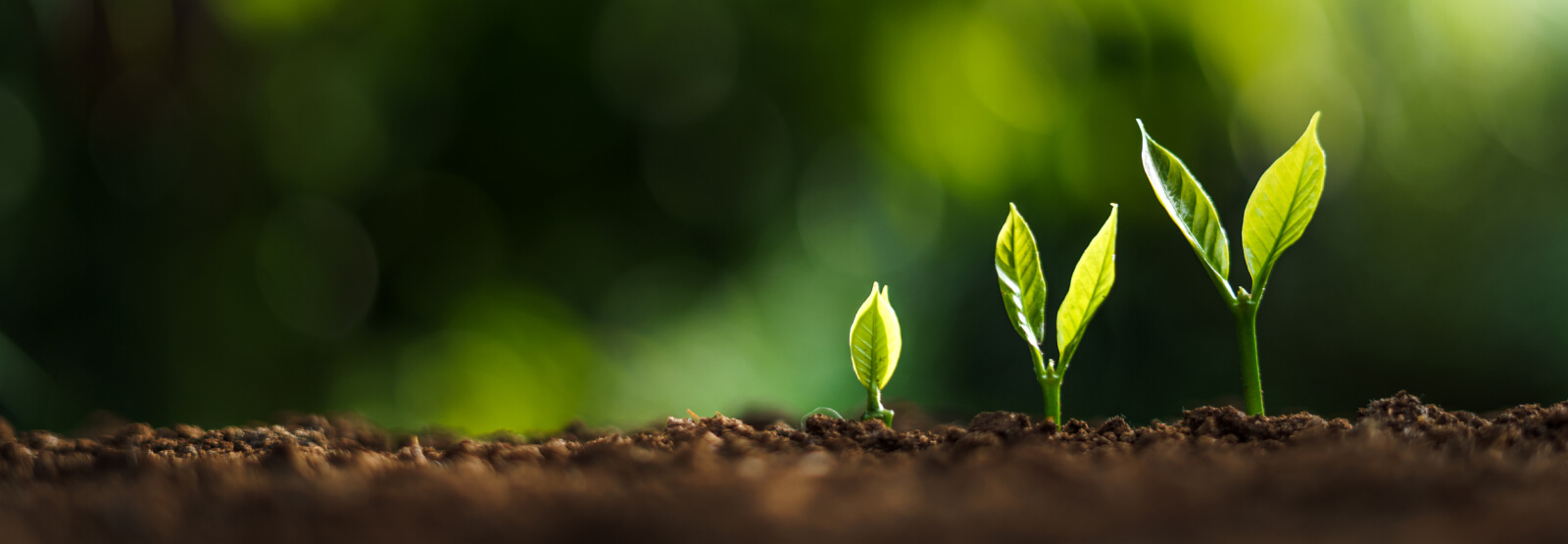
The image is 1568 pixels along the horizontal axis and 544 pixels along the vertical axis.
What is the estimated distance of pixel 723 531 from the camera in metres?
0.35

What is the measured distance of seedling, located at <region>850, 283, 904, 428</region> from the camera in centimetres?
80

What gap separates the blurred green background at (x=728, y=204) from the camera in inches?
71.2

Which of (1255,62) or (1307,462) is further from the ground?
(1255,62)

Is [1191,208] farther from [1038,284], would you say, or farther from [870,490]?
[870,490]

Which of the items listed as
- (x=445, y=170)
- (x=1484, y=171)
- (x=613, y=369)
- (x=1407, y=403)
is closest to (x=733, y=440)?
(x=1407, y=403)

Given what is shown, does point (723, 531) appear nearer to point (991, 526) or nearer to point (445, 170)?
point (991, 526)

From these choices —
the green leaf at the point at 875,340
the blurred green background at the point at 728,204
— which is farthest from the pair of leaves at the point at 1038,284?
the blurred green background at the point at 728,204

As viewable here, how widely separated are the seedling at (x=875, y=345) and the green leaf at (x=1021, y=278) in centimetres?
10

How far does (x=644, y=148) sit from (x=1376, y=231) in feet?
4.87

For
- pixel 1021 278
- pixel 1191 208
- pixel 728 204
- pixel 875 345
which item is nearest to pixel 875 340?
pixel 875 345

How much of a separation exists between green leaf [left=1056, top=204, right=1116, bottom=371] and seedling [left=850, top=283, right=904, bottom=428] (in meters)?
0.14

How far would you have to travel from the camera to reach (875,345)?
2.66 ft

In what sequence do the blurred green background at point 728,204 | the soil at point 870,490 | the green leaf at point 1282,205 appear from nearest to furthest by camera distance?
1. the soil at point 870,490
2. the green leaf at point 1282,205
3. the blurred green background at point 728,204

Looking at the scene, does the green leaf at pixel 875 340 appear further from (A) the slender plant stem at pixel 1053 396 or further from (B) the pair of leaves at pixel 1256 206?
(B) the pair of leaves at pixel 1256 206
